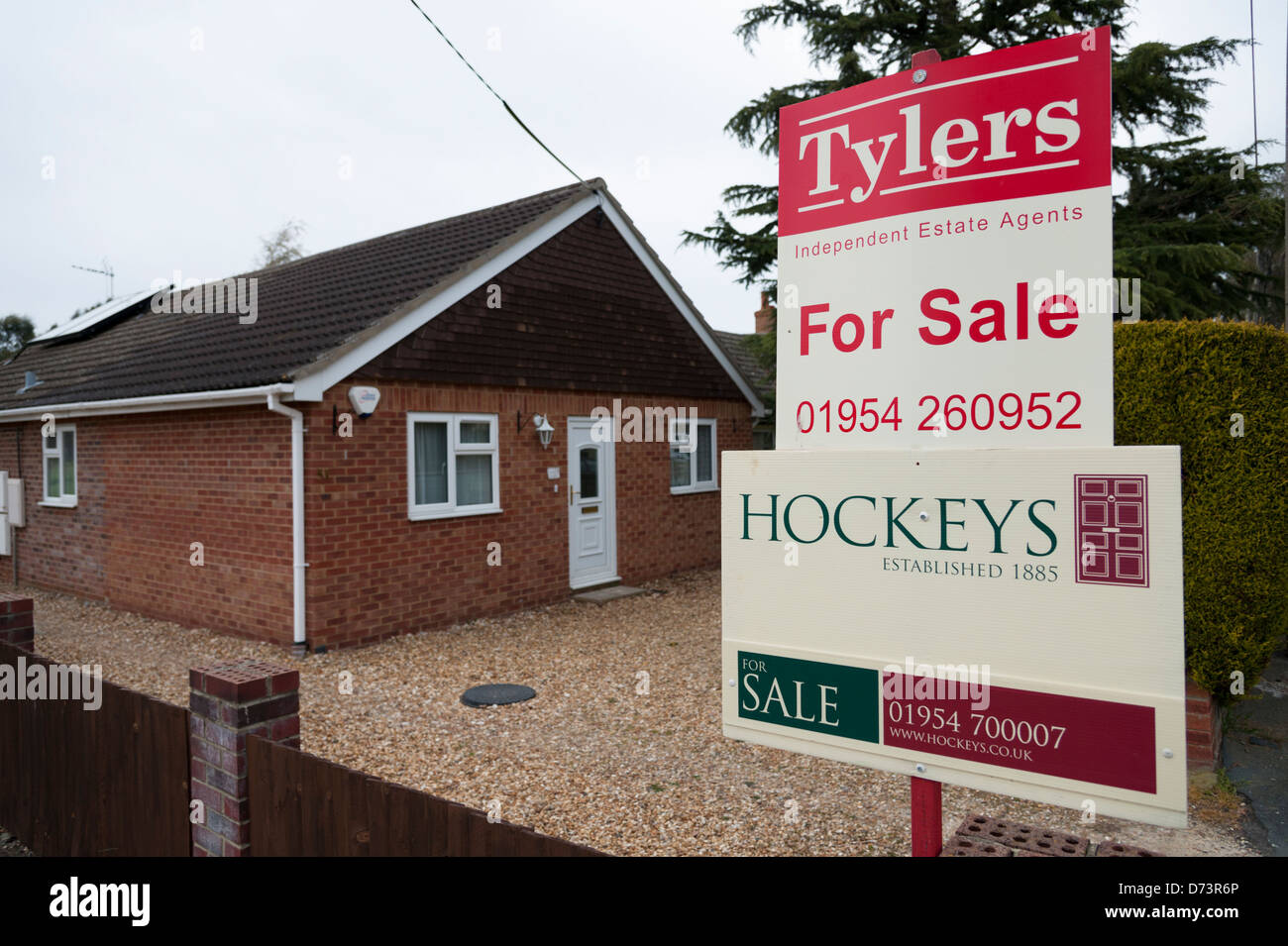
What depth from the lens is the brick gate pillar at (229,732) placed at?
10.5 feet

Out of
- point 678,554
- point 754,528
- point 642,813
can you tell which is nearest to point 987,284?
point 754,528

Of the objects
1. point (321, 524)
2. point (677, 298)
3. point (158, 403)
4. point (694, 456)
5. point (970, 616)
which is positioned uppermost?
point (677, 298)

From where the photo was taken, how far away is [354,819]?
9.09 feet

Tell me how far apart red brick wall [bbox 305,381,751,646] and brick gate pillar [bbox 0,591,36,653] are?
301 cm

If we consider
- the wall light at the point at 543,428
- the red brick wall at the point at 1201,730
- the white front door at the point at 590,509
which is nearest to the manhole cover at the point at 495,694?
the white front door at the point at 590,509

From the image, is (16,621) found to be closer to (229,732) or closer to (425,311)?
(229,732)

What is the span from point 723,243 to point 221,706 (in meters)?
9.42

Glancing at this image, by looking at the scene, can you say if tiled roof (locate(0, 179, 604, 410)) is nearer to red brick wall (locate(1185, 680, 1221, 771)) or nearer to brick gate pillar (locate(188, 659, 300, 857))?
brick gate pillar (locate(188, 659, 300, 857))

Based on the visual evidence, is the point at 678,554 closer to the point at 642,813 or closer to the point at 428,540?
the point at 428,540

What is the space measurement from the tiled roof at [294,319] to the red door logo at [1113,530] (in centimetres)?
763

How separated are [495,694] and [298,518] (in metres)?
2.94

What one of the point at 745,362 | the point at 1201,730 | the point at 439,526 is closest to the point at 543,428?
the point at 439,526
